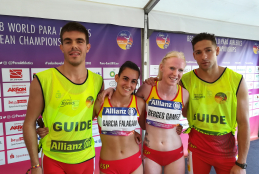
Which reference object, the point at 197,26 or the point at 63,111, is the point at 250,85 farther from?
the point at 63,111

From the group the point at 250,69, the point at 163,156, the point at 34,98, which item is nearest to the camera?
the point at 34,98

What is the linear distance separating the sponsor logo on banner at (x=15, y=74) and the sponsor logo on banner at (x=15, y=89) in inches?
2.8

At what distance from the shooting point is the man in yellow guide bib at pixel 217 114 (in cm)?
150

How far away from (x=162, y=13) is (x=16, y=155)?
331 cm

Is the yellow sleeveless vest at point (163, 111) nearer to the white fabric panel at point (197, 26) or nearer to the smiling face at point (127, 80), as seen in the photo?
the smiling face at point (127, 80)

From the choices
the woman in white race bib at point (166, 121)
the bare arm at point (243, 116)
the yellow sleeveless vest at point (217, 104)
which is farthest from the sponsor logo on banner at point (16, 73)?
the bare arm at point (243, 116)

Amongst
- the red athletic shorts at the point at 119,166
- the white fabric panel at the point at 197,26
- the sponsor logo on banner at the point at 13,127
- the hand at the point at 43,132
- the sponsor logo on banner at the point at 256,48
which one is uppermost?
the white fabric panel at the point at 197,26

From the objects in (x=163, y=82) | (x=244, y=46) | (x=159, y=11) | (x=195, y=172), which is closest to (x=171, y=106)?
(x=163, y=82)

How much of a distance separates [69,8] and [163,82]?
1.74 meters

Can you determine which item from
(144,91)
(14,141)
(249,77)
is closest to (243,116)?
(144,91)

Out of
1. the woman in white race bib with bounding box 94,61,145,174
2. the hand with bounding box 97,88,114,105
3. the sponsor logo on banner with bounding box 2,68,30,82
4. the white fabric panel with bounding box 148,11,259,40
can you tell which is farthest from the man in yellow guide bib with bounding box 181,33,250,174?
the sponsor logo on banner with bounding box 2,68,30,82

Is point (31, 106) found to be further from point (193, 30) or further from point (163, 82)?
point (193, 30)

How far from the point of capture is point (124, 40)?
8.66 ft

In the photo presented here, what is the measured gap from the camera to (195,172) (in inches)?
62.6
